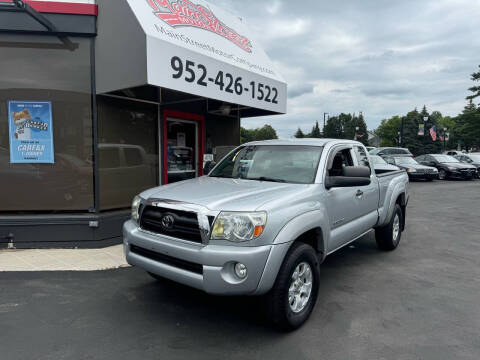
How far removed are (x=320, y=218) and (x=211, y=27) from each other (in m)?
5.34

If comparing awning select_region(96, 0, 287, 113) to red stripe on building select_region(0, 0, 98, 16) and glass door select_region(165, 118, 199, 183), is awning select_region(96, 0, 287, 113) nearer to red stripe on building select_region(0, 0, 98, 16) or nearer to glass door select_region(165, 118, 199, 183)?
red stripe on building select_region(0, 0, 98, 16)

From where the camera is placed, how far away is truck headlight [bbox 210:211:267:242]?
2.81m

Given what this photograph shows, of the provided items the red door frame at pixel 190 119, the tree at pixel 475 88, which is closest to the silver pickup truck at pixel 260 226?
the red door frame at pixel 190 119

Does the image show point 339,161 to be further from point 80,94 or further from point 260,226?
point 80,94

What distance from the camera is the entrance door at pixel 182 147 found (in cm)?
776

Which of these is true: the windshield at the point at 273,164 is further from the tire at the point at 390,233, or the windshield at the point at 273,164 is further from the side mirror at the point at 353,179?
the tire at the point at 390,233

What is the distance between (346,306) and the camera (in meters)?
3.70

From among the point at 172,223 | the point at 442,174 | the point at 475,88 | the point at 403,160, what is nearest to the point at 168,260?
the point at 172,223

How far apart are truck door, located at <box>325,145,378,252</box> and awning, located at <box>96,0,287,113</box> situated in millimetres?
2677

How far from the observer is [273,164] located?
4129 millimetres

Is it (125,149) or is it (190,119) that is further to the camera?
(190,119)

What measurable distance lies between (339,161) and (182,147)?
15.3 feet

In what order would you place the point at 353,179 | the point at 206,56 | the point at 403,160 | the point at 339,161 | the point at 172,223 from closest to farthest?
A: 1. the point at 172,223
2. the point at 353,179
3. the point at 339,161
4. the point at 206,56
5. the point at 403,160

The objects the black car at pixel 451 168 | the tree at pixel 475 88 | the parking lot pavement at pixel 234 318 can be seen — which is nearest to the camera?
the parking lot pavement at pixel 234 318
